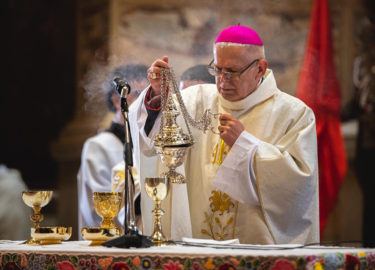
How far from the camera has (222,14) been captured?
27.9 ft

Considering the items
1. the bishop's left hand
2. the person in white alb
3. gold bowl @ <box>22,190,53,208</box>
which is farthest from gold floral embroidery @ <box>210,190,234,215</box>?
gold bowl @ <box>22,190,53,208</box>

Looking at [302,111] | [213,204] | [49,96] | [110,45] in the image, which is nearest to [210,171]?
[213,204]

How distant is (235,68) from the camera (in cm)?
413

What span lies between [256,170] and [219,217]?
39 cm

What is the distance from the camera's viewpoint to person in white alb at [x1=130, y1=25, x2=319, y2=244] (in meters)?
3.97

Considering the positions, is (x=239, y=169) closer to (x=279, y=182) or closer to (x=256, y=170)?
(x=256, y=170)

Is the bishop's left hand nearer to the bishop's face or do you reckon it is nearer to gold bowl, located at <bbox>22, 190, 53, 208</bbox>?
the bishop's face

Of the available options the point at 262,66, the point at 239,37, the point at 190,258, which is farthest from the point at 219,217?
the point at 190,258

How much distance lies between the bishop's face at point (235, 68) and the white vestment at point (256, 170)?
0.10 metres

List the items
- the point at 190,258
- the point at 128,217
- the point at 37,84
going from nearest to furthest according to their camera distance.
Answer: the point at 190,258
the point at 128,217
the point at 37,84

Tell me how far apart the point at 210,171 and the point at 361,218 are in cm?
435

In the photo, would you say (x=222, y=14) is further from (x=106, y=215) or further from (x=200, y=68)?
(x=106, y=215)

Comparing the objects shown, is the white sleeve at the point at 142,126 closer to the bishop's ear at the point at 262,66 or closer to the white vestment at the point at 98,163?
the bishop's ear at the point at 262,66

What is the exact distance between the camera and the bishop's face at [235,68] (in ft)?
13.6
